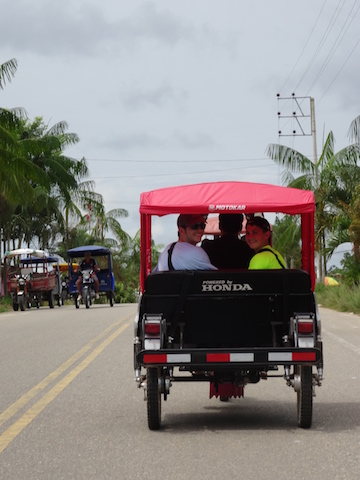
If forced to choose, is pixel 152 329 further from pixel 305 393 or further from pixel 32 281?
pixel 32 281

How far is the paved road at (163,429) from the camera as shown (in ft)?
20.5

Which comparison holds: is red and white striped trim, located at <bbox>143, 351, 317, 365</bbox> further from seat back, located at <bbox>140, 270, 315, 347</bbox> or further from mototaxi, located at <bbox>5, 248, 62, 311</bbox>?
mototaxi, located at <bbox>5, 248, 62, 311</bbox>

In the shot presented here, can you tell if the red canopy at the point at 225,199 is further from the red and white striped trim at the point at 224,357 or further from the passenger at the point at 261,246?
the red and white striped trim at the point at 224,357

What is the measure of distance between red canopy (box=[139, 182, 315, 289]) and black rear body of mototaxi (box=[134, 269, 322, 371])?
530 mm

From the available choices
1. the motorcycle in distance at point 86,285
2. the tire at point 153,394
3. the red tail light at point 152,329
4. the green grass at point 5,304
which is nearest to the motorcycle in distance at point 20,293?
the green grass at point 5,304

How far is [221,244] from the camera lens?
29.0 ft

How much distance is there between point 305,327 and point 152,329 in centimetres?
123

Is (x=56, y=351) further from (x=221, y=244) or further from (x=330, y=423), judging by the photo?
(x=330, y=423)

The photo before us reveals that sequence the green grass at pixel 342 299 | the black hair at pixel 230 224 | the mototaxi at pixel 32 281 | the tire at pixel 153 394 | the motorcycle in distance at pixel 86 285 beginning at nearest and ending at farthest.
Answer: the tire at pixel 153 394
the black hair at pixel 230 224
the green grass at pixel 342 299
the motorcycle in distance at pixel 86 285
the mototaxi at pixel 32 281

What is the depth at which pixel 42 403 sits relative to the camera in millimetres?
9422

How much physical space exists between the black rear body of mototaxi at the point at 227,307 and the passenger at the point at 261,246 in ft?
1.09

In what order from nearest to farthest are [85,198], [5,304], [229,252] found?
[229,252], [5,304], [85,198]

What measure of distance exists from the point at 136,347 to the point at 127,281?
6430 centimetres

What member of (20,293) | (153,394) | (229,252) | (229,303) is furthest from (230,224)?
(20,293)
